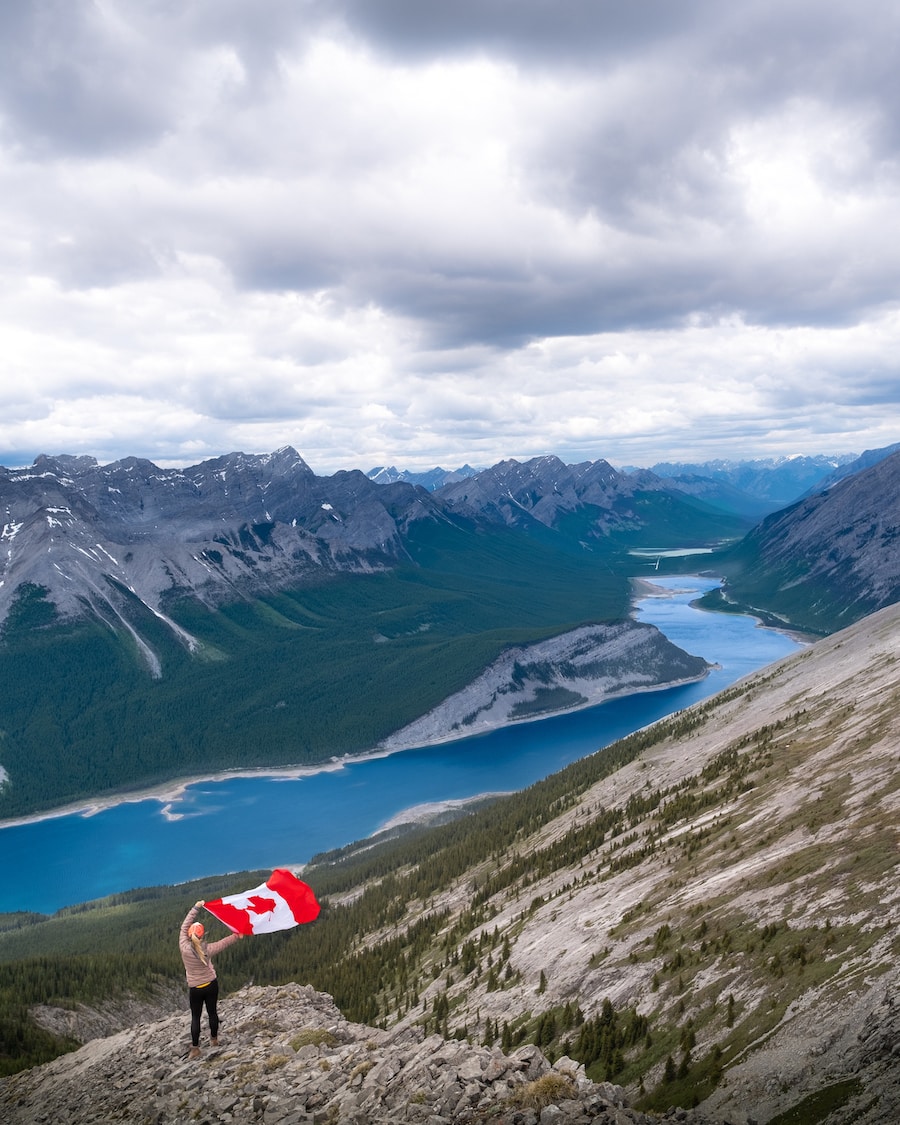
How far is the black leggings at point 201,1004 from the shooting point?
100 feet

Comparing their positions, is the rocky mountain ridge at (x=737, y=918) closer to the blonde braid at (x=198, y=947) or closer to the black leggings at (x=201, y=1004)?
the black leggings at (x=201, y=1004)

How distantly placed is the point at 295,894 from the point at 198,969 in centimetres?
461

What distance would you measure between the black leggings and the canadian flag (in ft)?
8.00

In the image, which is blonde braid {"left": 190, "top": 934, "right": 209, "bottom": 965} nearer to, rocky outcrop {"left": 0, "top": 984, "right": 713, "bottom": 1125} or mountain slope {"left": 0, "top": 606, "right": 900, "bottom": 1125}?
rocky outcrop {"left": 0, "top": 984, "right": 713, "bottom": 1125}

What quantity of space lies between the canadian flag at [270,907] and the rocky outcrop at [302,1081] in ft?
17.0

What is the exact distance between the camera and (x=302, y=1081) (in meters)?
27.5

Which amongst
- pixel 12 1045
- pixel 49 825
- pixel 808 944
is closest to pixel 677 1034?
pixel 808 944

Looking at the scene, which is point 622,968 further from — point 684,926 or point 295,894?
point 295,894

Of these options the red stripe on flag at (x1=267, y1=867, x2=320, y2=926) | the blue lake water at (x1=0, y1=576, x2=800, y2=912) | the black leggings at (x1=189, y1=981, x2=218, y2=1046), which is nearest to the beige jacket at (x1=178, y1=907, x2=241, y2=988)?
the black leggings at (x1=189, y1=981, x2=218, y2=1046)

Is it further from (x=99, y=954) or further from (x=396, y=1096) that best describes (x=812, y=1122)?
(x=99, y=954)

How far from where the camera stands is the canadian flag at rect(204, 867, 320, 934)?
2981cm

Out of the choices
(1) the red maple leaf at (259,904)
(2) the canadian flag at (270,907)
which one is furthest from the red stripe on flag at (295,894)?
(1) the red maple leaf at (259,904)

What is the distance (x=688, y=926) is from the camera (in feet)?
120

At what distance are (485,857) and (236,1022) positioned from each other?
201ft
